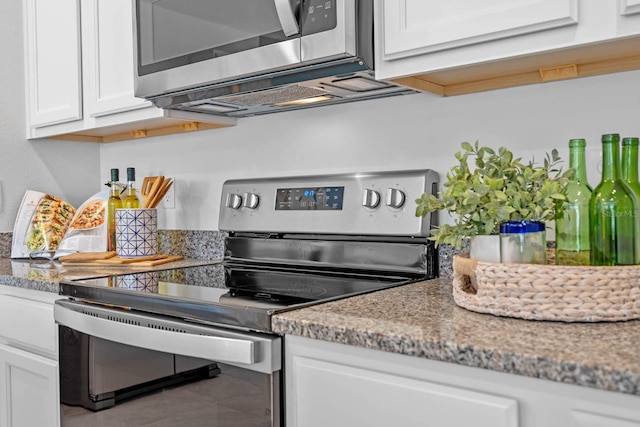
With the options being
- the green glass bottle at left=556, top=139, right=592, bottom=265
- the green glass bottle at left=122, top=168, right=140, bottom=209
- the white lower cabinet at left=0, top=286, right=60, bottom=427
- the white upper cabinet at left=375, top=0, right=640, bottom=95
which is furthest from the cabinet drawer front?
the green glass bottle at left=556, top=139, right=592, bottom=265

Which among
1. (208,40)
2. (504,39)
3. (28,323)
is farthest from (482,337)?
(28,323)

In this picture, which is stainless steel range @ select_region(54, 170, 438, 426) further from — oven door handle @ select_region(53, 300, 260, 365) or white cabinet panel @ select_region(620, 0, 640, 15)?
white cabinet panel @ select_region(620, 0, 640, 15)

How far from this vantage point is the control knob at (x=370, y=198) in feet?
4.84

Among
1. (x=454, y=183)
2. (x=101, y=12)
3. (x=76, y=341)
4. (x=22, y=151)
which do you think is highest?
(x=101, y=12)

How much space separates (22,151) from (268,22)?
1.42m

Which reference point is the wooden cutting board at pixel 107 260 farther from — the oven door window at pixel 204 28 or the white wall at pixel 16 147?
the oven door window at pixel 204 28

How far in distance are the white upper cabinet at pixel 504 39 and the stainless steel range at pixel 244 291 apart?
321 millimetres

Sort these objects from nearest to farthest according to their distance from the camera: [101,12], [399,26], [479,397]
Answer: [479,397] → [399,26] → [101,12]

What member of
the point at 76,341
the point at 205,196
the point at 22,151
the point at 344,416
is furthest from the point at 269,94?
the point at 22,151

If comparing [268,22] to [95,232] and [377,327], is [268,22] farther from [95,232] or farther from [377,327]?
[95,232]

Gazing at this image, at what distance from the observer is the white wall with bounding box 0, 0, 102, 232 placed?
2230mm

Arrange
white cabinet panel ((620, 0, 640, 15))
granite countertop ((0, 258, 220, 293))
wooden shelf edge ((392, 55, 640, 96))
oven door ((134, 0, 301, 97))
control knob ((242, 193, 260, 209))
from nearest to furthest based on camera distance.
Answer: white cabinet panel ((620, 0, 640, 15)) → wooden shelf edge ((392, 55, 640, 96)) → oven door ((134, 0, 301, 97)) → granite countertop ((0, 258, 220, 293)) → control knob ((242, 193, 260, 209))

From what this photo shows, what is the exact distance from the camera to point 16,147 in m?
2.26

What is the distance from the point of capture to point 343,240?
5.12 ft
